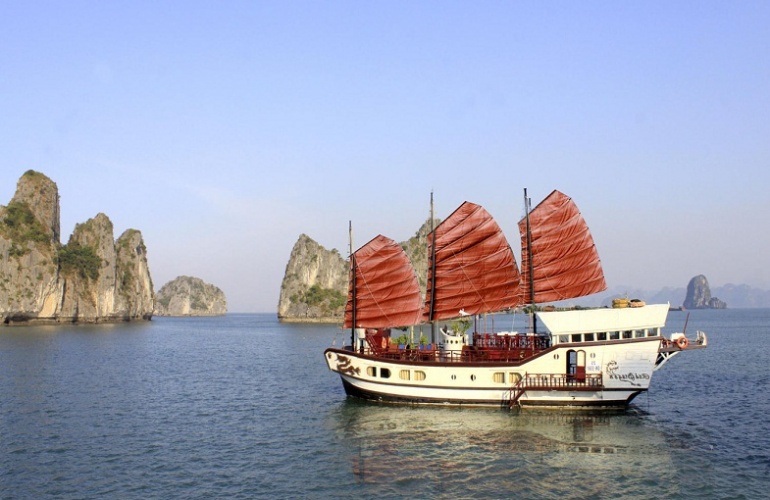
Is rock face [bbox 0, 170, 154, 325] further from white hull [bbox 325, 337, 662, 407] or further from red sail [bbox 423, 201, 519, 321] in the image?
white hull [bbox 325, 337, 662, 407]

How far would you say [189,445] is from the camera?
2888cm

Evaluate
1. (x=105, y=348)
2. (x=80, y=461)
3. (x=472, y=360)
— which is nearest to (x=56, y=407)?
(x=80, y=461)

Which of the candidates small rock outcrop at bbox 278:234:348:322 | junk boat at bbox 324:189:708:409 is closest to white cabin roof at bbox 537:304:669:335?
junk boat at bbox 324:189:708:409

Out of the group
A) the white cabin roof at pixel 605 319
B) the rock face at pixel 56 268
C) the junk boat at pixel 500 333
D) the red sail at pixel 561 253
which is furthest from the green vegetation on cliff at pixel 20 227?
the white cabin roof at pixel 605 319

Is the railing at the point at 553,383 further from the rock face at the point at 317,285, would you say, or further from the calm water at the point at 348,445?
the rock face at the point at 317,285

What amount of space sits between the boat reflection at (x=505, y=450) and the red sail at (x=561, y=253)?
903cm

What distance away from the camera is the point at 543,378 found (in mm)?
35219

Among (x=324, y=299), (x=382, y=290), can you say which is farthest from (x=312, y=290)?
(x=382, y=290)

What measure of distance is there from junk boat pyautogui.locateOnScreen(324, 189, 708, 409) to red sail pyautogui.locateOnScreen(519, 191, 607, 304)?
0.07m

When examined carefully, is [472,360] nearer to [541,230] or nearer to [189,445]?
[541,230]

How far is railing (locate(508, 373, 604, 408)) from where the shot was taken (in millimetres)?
34500

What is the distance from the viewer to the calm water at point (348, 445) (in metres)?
23.0

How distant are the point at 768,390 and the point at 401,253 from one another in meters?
27.6

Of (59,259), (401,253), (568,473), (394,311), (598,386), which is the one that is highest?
(59,259)
